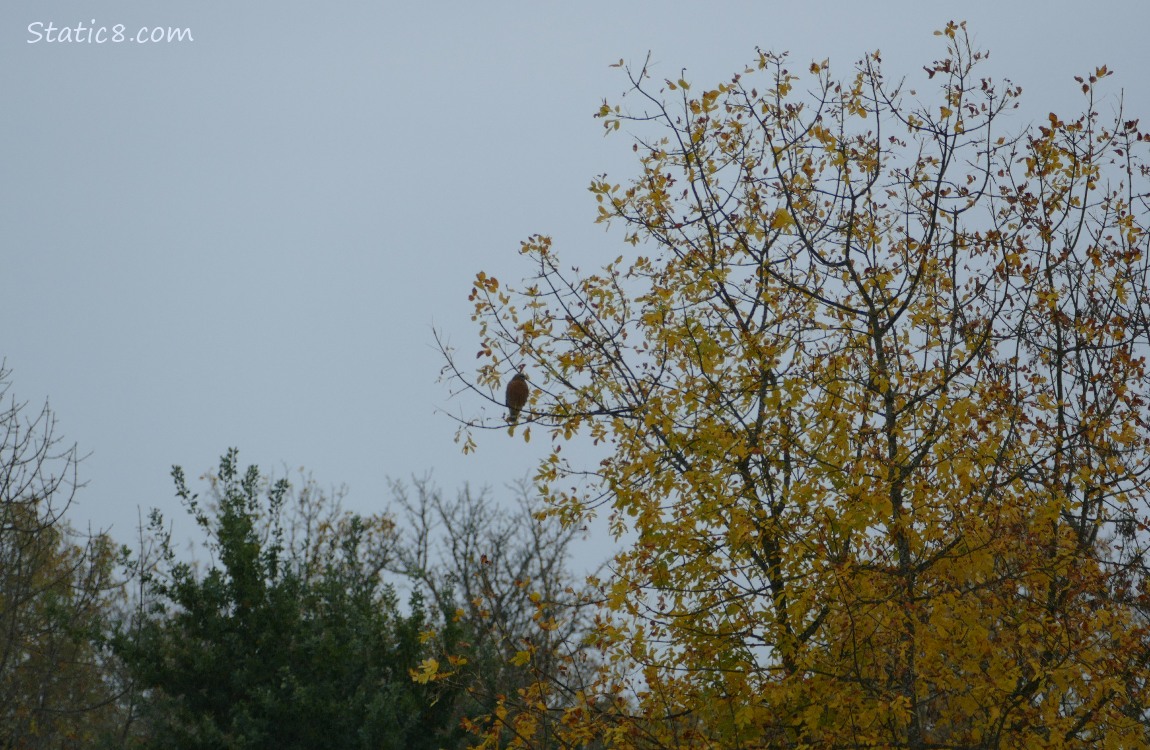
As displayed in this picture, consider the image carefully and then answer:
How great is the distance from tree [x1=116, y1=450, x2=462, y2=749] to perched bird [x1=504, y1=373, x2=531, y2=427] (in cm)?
589

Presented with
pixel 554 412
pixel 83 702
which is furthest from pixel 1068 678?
pixel 83 702

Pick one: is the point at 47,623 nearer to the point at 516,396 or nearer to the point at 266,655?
the point at 266,655

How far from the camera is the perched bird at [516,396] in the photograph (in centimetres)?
828

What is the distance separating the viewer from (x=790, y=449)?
7.32m

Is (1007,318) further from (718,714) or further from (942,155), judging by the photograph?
(718,714)

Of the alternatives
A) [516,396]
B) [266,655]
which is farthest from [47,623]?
[516,396]

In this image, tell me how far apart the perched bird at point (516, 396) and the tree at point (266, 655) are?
19.3ft

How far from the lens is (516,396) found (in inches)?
326

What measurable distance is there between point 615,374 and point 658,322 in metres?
0.95

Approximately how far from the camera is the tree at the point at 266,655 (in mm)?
13461

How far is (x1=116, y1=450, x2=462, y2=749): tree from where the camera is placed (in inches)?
530

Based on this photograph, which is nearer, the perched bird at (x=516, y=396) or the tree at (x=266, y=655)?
the perched bird at (x=516, y=396)

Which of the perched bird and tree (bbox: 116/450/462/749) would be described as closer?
the perched bird

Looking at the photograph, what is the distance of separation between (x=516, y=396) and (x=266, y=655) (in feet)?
27.2
